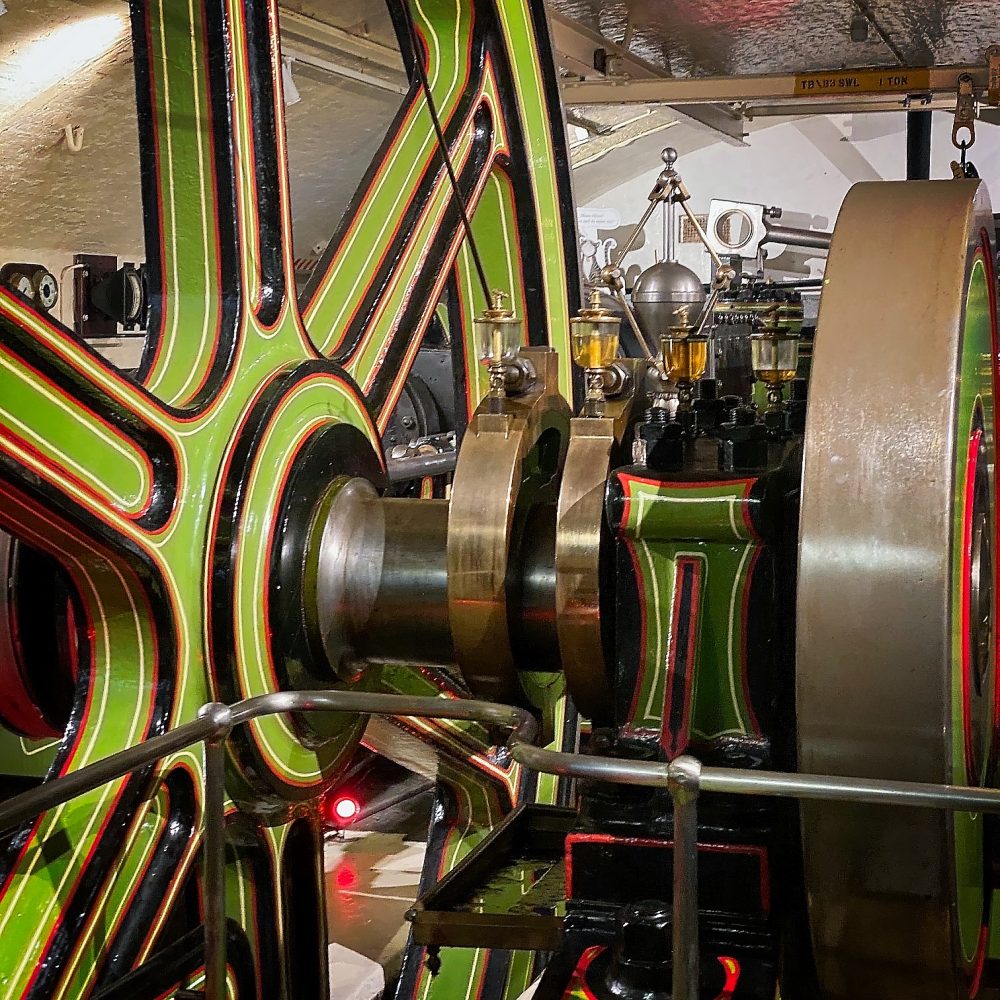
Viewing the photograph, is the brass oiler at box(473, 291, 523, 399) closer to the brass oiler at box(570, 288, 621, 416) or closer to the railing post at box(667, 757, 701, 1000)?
the brass oiler at box(570, 288, 621, 416)

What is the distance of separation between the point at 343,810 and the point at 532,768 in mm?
2668

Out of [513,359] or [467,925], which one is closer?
[467,925]

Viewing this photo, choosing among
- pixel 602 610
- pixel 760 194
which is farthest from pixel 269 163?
pixel 760 194

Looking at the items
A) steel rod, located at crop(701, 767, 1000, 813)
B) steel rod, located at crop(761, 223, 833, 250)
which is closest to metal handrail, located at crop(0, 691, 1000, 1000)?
steel rod, located at crop(701, 767, 1000, 813)

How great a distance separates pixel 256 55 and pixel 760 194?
7.80 metres

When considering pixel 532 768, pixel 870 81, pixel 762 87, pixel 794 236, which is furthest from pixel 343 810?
pixel 794 236

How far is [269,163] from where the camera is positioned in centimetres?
178

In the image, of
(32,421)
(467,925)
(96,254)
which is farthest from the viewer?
(96,254)

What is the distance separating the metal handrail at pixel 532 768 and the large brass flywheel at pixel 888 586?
8 centimetres

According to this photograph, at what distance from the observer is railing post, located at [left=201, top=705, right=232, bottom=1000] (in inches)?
56.1

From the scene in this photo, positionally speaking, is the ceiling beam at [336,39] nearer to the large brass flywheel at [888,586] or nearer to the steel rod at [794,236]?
the steel rod at [794,236]

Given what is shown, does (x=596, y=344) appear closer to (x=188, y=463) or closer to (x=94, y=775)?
(x=188, y=463)

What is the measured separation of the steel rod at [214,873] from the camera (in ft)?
4.69

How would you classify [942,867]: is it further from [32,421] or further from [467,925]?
[32,421]
